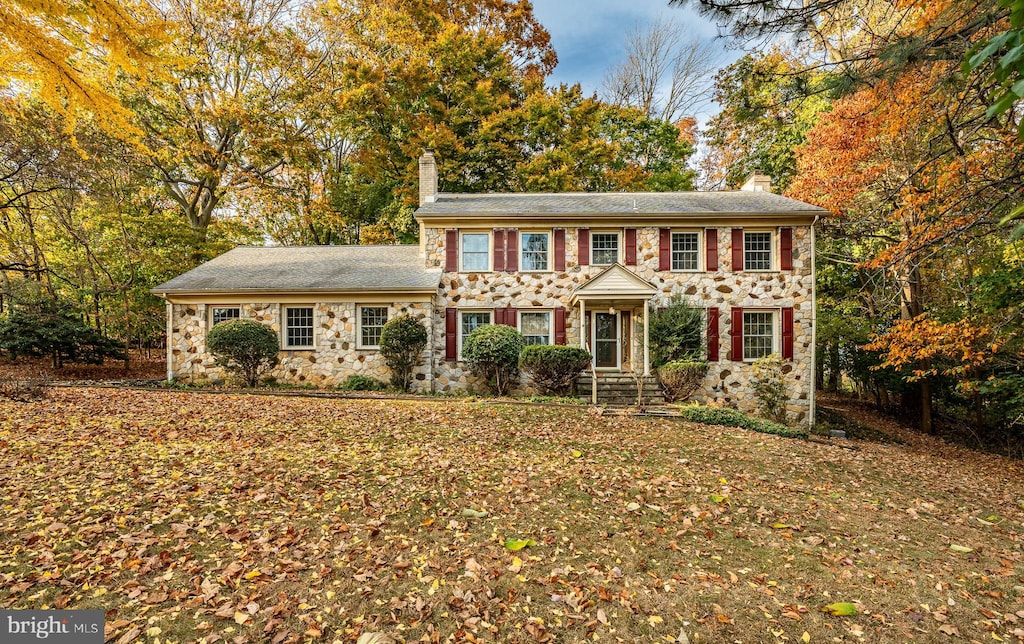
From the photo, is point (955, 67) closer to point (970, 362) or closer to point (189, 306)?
point (970, 362)

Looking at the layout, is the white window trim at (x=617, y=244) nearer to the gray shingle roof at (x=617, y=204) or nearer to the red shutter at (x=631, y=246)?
the red shutter at (x=631, y=246)

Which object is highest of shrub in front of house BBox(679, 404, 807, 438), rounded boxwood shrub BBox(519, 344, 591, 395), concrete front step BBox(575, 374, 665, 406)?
rounded boxwood shrub BBox(519, 344, 591, 395)

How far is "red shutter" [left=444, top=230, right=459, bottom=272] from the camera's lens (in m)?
14.0

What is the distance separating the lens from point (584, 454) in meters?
6.98

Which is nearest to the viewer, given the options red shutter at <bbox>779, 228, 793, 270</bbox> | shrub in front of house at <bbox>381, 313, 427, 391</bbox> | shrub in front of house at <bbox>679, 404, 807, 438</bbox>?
shrub in front of house at <bbox>679, 404, 807, 438</bbox>

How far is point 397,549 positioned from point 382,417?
4966 millimetres

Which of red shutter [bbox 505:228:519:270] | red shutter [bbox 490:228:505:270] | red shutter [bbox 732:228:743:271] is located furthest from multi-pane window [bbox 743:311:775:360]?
red shutter [bbox 490:228:505:270]

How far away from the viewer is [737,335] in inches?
531

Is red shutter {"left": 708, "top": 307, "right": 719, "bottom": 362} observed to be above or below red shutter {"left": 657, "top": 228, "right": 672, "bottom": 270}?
below

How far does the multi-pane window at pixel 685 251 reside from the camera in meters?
13.8

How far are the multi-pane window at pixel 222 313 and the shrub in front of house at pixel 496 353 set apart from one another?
6752mm

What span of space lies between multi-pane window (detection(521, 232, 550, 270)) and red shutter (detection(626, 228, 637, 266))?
2.33 m

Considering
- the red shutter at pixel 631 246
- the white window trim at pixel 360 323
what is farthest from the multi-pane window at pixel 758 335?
the white window trim at pixel 360 323

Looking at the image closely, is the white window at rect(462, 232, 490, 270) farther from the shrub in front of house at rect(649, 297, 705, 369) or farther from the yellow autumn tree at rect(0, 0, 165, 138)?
the yellow autumn tree at rect(0, 0, 165, 138)
